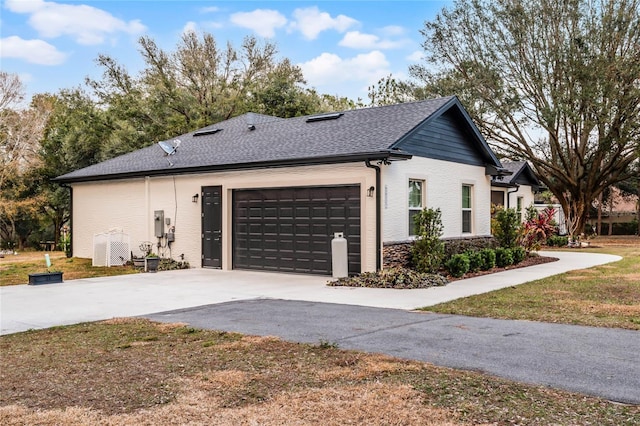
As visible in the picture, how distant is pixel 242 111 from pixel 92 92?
457 inches

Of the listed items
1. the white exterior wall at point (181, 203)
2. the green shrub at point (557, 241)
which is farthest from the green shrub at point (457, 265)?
the green shrub at point (557, 241)

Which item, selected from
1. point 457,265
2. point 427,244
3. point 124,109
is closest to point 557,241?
point 457,265

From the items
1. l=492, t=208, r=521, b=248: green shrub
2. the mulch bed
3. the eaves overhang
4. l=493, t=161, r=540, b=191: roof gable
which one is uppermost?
l=493, t=161, r=540, b=191: roof gable

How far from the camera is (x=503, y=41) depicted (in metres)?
27.7

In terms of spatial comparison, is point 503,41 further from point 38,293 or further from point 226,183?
point 38,293

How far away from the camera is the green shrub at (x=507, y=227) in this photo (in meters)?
16.7

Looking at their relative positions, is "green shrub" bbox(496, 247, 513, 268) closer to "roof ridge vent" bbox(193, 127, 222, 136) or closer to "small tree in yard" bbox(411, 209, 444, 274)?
"small tree in yard" bbox(411, 209, 444, 274)

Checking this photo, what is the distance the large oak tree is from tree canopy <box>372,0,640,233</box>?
0.05m

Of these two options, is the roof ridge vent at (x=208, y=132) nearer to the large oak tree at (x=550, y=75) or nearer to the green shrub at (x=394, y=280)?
the green shrub at (x=394, y=280)

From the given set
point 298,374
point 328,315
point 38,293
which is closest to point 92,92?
point 38,293

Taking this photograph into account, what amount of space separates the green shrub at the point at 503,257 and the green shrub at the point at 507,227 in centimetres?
100

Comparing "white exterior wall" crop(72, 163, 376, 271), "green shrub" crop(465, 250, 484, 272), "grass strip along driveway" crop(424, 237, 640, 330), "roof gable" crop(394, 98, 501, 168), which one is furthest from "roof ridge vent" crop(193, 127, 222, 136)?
"grass strip along driveway" crop(424, 237, 640, 330)

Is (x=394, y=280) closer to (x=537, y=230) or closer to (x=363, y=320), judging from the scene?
(x=363, y=320)

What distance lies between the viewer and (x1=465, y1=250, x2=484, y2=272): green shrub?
562 inches
